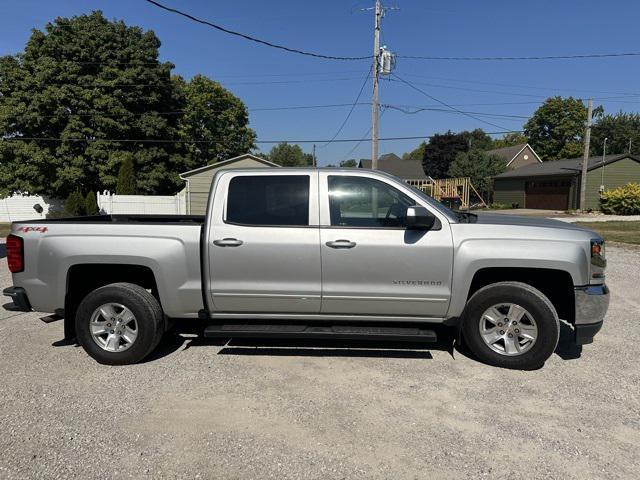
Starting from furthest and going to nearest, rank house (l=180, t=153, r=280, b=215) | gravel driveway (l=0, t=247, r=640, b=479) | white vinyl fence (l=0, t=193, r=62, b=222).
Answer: white vinyl fence (l=0, t=193, r=62, b=222) < house (l=180, t=153, r=280, b=215) < gravel driveway (l=0, t=247, r=640, b=479)

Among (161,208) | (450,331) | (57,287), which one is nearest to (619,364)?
(450,331)

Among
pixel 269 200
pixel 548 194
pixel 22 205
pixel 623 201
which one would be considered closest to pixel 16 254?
pixel 269 200

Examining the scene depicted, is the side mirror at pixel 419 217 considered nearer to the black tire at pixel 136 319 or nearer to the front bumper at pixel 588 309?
the front bumper at pixel 588 309

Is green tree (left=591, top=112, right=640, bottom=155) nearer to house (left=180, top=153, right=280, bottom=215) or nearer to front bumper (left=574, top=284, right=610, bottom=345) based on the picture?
house (left=180, top=153, right=280, bottom=215)

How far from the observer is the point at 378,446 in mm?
2941

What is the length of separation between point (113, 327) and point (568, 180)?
1408 inches

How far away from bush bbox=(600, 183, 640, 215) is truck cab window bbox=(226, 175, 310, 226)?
31375 millimetres

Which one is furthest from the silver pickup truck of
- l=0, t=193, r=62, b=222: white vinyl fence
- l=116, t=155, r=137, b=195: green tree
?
l=0, t=193, r=62, b=222: white vinyl fence

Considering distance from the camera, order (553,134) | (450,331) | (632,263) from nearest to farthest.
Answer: (450,331)
(632,263)
(553,134)

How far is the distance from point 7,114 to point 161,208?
1159 cm

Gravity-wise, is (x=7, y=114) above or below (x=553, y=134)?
below

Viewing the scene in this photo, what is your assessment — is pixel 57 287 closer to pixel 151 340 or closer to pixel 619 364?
pixel 151 340

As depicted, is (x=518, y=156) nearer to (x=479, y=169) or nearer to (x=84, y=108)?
(x=479, y=169)

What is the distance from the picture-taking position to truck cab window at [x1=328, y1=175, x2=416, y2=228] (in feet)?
13.9
